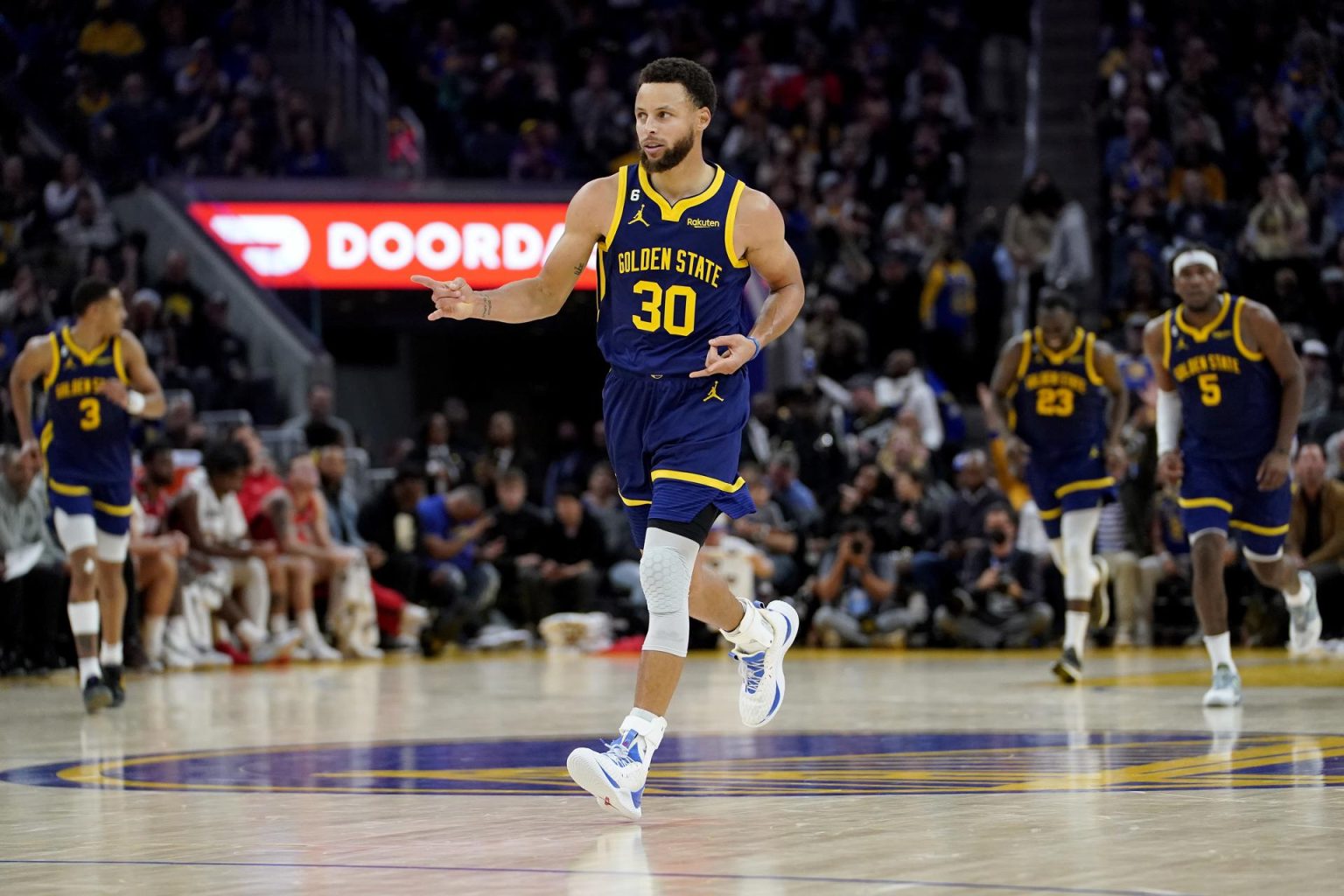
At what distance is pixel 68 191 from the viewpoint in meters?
19.1

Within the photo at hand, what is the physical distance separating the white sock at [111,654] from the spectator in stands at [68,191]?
30.7 feet

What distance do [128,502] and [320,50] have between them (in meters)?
11.5

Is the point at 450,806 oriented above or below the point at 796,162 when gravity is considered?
below

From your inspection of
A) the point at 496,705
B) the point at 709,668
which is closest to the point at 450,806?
the point at 496,705

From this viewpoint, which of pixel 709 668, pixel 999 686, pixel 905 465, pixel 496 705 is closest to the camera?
pixel 496 705

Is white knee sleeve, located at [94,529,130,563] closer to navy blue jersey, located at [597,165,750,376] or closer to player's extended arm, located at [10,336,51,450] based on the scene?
player's extended arm, located at [10,336,51,450]

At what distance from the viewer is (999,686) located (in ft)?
35.1

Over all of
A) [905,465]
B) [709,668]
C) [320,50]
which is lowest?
[709,668]

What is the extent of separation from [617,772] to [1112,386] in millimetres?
6724

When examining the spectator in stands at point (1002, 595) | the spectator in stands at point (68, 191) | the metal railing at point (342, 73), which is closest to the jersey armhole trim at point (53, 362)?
the spectator in stands at point (1002, 595)

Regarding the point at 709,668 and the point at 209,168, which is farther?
the point at 209,168

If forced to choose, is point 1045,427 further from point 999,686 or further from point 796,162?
point 796,162

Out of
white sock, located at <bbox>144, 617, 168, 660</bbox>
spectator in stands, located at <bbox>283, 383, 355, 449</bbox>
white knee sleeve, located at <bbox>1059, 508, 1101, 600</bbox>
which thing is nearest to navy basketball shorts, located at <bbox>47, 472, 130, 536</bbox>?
white sock, located at <bbox>144, 617, 168, 660</bbox>

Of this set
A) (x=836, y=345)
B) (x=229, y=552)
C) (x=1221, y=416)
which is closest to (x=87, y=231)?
(x=229, y=552)
